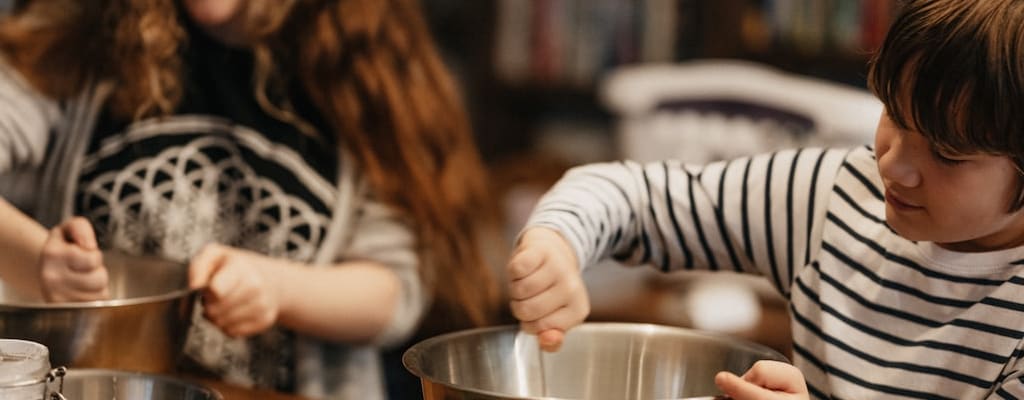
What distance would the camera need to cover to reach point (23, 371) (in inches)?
27.1

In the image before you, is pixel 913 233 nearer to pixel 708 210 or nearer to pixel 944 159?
pixel 944 159

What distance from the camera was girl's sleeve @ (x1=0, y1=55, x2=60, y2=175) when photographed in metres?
1.24

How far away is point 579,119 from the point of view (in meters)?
3.02

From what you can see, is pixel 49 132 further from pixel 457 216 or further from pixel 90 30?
pixel 457 216

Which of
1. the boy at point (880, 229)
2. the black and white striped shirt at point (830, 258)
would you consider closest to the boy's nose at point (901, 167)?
the boy at point (880, 229)

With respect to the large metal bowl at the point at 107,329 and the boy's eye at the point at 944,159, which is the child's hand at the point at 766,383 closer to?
the boy's eye at the point at 944,159

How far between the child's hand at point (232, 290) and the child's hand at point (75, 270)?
0.07 m

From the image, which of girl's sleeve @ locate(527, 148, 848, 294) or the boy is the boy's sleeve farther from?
girl's sleeve @ locate(527, 148, 848, 294)

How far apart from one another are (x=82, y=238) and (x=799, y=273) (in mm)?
512

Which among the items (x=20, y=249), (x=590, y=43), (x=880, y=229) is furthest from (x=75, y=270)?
(x=590, y=43)

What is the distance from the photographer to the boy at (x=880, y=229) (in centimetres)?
71

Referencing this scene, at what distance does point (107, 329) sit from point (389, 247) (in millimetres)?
468

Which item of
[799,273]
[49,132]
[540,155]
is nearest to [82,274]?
[49,132]

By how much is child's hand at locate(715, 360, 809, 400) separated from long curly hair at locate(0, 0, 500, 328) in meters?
0.66
